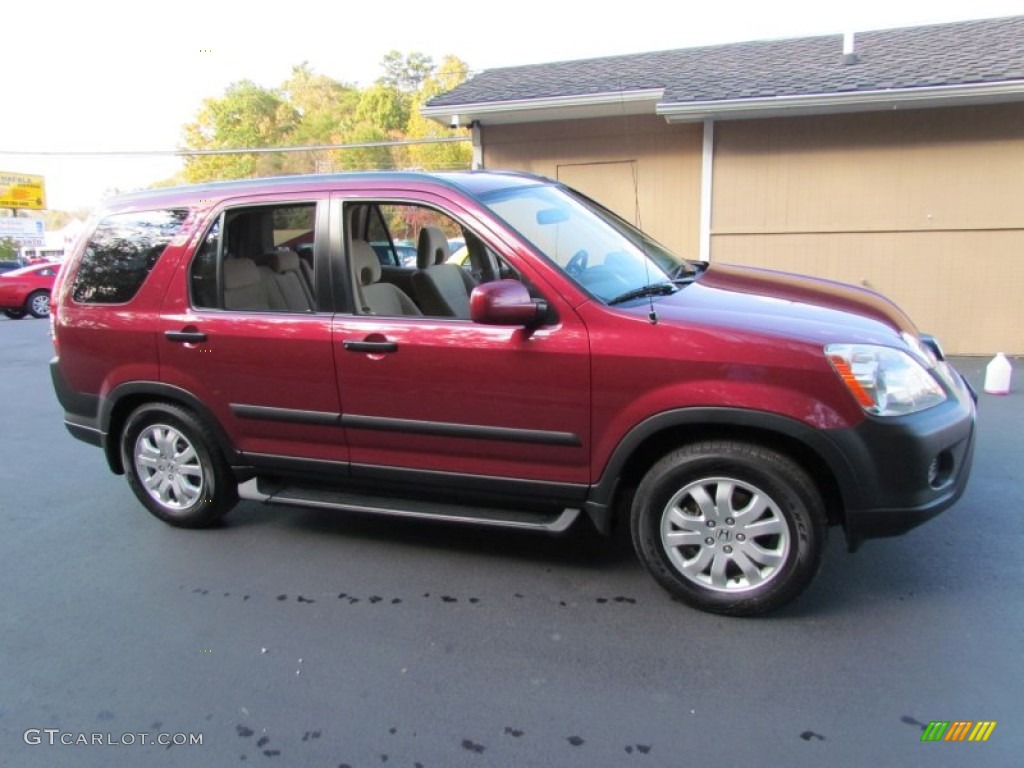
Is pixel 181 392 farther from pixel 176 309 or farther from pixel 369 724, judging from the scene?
pixel 369 724

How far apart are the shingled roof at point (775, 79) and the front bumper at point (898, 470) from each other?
23.1 feet

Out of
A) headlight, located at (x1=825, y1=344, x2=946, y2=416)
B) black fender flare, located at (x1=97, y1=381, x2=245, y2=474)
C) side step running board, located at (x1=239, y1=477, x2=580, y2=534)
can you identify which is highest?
headlight, located at (x1=825, y1=344, x2=946, y2=416)

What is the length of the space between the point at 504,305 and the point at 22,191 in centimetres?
5123

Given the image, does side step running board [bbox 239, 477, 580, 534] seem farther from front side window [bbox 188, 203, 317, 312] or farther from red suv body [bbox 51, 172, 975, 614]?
front side window [bbox 188, 203, 317, 312]

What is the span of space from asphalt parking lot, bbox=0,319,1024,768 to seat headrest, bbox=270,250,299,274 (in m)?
1.49

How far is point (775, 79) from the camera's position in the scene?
984cm

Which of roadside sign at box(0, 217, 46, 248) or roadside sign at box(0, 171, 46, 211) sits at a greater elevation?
roadside sign at box(0, 171, 46, 211)

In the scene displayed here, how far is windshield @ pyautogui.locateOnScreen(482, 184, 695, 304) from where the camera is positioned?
143 inches

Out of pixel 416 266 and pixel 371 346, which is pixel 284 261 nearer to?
pixel 416 266

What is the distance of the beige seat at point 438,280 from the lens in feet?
13.7

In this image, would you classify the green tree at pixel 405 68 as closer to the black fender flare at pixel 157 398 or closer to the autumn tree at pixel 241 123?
the autumn tree at pixel 241 123

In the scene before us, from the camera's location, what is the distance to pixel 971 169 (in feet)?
30.2

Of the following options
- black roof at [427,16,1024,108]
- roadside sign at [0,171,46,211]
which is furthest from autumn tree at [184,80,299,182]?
black roof at [427,16,1024,108]

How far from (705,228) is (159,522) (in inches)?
309
